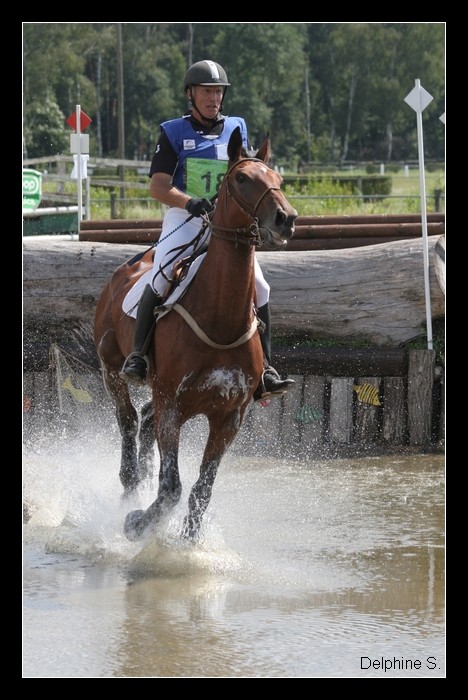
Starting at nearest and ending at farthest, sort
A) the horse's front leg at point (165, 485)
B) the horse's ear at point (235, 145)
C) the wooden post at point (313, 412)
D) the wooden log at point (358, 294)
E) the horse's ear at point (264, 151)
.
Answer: the horse's ear at point (235, 145) → the horse's ear at point (264, 151) → the horse's front leg at point (165, 485) → the wooden post at point (313, 412) → the wooden log at point (358, 294)

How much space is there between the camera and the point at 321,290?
11391mm

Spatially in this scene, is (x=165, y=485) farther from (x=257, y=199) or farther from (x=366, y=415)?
(x=366, y=415)

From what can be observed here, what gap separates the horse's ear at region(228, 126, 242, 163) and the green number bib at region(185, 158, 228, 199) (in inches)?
31.8

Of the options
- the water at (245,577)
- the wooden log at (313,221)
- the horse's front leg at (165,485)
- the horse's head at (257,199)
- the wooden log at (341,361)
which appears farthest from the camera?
the wooden log at (313,221)

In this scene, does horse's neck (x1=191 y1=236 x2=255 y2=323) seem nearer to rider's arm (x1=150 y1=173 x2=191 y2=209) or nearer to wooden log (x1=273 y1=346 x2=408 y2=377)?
rider's arm (x1=150 y1=173 x2=191 y2=209)

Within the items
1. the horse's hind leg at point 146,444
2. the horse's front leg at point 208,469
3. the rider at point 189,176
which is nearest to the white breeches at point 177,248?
the rider at point 189,176

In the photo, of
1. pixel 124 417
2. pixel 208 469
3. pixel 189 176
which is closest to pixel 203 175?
pixel 189 176

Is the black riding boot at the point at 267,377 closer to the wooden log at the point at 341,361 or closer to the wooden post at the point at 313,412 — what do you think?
the wooden post at the point at 313,412

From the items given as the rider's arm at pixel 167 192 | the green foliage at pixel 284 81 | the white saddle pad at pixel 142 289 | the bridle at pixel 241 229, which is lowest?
the white saddle pad at pixel 142 289

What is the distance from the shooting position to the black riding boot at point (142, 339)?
7.03 m

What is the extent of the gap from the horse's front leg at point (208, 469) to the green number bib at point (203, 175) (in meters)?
1.44

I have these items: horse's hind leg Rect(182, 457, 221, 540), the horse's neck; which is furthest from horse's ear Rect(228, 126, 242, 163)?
horse's hind leg Rect(182, 457, 221, 540)

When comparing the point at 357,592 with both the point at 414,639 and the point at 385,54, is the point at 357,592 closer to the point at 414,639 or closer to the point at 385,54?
the point at 414,639
